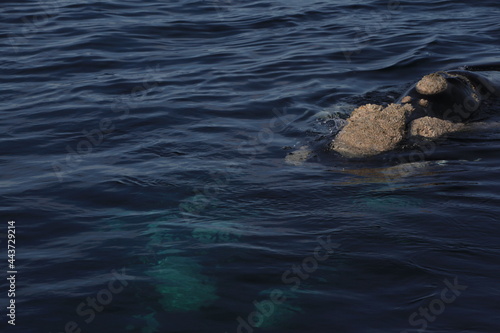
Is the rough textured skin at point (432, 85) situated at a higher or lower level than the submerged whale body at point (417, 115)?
higher

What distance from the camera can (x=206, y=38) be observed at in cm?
1664

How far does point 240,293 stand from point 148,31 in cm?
1144

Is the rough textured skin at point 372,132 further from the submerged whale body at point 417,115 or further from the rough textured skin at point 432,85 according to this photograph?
the rough textured skin at point 432,85

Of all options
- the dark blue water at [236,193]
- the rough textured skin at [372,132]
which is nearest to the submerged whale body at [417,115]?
the rough textured skin at [372,132]

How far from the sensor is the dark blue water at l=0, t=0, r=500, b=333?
6418 millimetres

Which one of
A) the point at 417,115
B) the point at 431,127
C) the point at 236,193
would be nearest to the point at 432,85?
the point at 417,115

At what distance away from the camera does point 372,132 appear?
973 centimetres

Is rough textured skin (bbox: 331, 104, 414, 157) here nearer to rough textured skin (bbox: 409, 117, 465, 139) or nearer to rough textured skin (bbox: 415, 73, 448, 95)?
rough textured skin (bbox: 409, 117, 465, 139)

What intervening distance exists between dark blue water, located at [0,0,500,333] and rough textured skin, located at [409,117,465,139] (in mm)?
190

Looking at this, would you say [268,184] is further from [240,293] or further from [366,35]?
[366,35]

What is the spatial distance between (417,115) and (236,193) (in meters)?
2.97

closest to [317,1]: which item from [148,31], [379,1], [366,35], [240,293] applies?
[379,1]

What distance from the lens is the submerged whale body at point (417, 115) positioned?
9695 mm

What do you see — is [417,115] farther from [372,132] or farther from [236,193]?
[236,193]
